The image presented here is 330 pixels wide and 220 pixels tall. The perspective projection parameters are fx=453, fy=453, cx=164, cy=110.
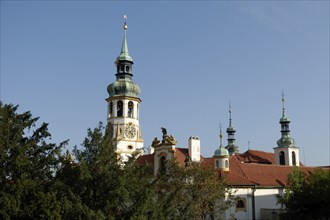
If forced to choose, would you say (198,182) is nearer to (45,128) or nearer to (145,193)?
(145,193)

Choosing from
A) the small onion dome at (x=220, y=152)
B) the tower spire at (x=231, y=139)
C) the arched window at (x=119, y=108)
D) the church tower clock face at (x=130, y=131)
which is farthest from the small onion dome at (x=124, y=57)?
the tower spire at (x=231, y=139)

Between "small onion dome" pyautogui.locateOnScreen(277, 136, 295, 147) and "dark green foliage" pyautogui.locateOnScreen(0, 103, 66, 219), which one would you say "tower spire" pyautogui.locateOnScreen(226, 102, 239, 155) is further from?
"dark green foliage" pyautogui.locateOnScreen(0, 103, 66, 219)

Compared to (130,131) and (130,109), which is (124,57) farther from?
(130,131)

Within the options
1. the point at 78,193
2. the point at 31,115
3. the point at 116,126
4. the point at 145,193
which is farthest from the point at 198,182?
the point at 116,126

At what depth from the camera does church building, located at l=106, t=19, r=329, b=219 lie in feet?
149

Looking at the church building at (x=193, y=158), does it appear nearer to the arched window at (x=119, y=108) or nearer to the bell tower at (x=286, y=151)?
the arched window at (x=119, y=108)

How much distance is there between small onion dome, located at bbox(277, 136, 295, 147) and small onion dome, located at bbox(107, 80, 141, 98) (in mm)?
32946

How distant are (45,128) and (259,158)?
52134 mm

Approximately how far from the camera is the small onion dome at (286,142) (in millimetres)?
78438

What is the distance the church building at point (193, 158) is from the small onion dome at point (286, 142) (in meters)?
17.2

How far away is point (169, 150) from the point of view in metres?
45.5

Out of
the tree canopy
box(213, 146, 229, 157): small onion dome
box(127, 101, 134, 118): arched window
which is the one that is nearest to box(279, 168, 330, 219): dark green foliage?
box(213, 146, 229, 157): small onion dome

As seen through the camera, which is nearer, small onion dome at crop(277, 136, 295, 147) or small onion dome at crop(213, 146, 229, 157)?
small onion dome at crop(213, 146, 229, 157)

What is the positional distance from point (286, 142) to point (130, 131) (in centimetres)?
3411
